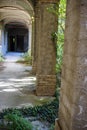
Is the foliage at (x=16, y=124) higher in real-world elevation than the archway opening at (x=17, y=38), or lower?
lower

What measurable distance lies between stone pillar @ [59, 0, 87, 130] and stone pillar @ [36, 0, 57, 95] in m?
4.24

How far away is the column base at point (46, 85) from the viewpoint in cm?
795

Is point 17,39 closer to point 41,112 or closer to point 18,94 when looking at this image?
point 18,94

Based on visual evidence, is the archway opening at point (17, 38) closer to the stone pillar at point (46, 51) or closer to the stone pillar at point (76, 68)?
the stone pillar at point (46, 51)

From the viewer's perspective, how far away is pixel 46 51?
776 cm

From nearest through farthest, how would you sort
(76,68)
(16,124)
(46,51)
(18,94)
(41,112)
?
(76,68) < (16,124) < (41,112) < (46,51) < (18,94)

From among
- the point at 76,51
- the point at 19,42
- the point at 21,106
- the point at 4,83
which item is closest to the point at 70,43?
the point at 76,51

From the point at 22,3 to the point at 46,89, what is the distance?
864 cm

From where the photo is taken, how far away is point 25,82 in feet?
34.2

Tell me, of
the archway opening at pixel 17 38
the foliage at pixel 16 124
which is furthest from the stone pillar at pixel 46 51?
the archway opening at pixel 17 38

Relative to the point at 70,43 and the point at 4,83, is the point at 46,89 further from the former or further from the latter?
the point at 70,43

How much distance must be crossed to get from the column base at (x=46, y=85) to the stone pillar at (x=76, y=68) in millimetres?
4542

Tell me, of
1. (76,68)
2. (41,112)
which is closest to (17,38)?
(41,112)

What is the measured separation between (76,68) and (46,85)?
16.6 ft
